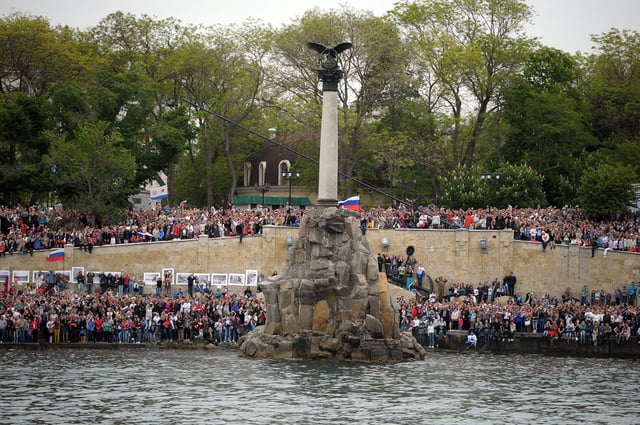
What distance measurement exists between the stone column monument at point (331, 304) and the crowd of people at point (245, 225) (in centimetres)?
1479

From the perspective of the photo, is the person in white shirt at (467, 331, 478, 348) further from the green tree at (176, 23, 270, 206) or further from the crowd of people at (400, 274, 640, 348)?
the green tree at (176, 23, 270, 206)

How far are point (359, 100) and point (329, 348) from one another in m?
33.2

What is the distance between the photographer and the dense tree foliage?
228 feet

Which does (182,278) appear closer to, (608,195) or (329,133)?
(329,133)

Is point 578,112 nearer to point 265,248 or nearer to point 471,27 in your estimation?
point 471,27

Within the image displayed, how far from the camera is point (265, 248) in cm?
6075

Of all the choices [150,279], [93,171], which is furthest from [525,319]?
[93,171]

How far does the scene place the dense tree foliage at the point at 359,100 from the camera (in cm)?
6944

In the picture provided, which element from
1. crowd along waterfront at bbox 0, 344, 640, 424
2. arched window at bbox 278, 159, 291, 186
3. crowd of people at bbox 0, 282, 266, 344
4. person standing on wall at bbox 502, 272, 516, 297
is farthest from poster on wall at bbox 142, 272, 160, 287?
arched window at bbox 278, 159, 291, 186

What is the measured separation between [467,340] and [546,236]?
10338mm

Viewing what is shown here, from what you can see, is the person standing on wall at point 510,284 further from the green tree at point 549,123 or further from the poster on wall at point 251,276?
the green tree at point 549,123

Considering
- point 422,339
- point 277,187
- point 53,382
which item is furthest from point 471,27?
point 53,382

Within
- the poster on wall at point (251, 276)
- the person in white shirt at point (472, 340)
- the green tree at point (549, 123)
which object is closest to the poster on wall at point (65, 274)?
the poster on wall at point (251, 276)

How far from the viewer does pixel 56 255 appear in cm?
5750
